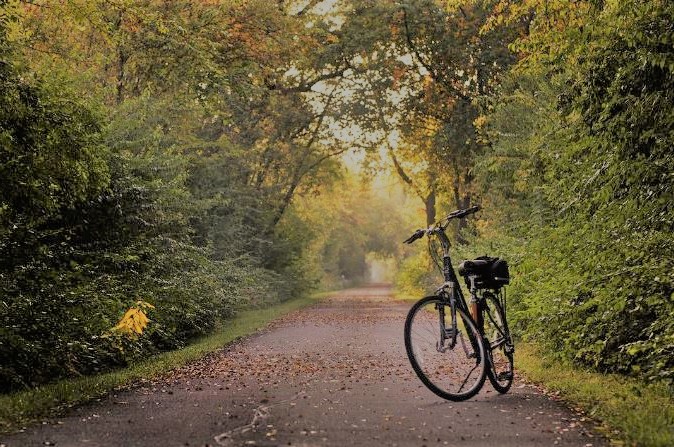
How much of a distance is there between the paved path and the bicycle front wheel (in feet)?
0.72

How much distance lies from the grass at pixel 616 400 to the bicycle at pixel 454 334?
31.6 inches

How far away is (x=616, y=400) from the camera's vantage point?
646 centimetres

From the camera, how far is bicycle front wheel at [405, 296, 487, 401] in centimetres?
708

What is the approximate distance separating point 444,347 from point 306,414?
170cm

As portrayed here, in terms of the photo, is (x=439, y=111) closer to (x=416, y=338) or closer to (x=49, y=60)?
(x=49, y=60)

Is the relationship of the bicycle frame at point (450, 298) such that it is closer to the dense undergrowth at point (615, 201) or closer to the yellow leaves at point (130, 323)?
the dense undergrowth at point (615, 201)

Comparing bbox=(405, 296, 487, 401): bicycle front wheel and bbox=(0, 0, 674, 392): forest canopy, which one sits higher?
bbox=(0, 0, 674, 392): forest canopy

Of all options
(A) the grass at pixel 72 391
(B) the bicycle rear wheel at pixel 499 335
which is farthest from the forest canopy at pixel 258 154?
(B) the bicycle rear wheel at pixel 499 335

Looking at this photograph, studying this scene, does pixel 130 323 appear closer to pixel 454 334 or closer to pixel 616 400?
pixel 454 334

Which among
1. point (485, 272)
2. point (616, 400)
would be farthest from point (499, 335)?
point (616, 400)

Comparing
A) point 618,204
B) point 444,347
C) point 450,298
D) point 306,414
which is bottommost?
point 306,414

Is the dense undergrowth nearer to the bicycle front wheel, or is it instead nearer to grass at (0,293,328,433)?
the bicycle front wheel

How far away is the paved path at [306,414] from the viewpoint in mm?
5297

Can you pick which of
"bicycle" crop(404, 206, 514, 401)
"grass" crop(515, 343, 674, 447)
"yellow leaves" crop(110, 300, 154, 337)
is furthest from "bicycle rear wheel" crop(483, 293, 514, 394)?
"yellow leaves" crop(110, 300, 154, 337)
